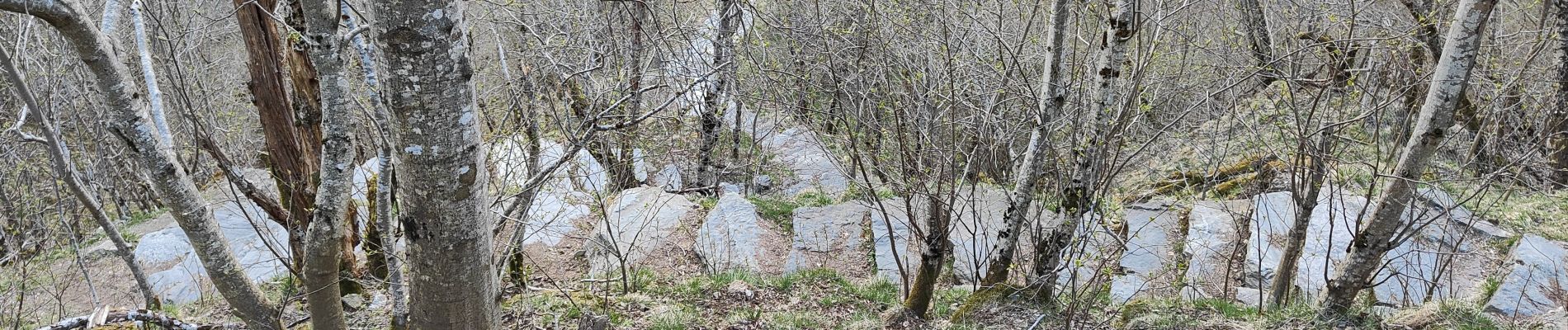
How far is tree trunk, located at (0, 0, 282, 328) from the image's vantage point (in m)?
2.67

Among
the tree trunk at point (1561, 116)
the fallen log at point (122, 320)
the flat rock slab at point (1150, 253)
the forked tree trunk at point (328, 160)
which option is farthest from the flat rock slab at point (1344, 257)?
the fallen log at point (122, 320)

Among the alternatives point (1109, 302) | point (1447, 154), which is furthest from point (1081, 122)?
point (1447, 154)

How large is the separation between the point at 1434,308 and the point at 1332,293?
565 mm

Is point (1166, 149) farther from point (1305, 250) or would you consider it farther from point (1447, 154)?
point (1447, 154)

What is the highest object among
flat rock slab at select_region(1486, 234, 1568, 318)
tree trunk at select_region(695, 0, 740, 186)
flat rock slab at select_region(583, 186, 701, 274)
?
tree trunk at select_region(695, 0, 740, 186)

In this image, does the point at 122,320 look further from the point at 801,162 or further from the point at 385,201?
the point at 801,162

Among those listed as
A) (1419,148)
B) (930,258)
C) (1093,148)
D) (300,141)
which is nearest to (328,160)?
(300,141)

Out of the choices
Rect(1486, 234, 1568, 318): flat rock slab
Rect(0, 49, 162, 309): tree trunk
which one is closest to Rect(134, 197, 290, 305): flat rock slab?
Rect(0, 49, 162, 309): tree trunk

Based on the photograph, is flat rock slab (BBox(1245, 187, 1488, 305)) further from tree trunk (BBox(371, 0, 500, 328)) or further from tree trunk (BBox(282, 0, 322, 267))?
tree trunk (BBox(282, 0, 322, 267))

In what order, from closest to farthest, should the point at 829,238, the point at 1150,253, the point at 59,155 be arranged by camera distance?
the point at 59,155 < the point at 1150,253 < the point at 829,238

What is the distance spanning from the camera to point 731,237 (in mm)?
7973

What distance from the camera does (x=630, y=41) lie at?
7.95 meters

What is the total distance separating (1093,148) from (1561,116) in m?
6.73

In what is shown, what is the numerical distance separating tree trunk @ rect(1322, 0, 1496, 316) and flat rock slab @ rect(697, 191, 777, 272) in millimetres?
4352
